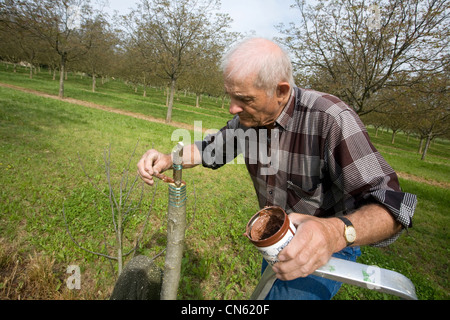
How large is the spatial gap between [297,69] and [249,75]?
892 cm

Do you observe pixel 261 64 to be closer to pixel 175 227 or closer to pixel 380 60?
pixel 175 227

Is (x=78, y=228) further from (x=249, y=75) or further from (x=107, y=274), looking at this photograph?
(x=249, y=75)

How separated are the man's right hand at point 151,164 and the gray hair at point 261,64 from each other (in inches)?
30.7

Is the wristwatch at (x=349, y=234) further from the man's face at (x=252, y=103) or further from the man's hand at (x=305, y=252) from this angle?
the man's face at (x=252, y=103)

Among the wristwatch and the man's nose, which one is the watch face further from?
the man's nose

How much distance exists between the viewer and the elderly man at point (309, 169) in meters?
1.11

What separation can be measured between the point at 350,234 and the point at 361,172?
1.26 feet

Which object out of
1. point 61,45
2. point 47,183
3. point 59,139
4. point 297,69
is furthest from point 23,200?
point 61,45

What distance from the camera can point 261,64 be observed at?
149 cm

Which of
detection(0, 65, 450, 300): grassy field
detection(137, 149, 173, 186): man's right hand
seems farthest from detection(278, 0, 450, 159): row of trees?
detection(137, 149, 173, 186): man's right hand

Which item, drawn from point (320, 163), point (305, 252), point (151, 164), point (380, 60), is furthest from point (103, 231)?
point (380, 60)

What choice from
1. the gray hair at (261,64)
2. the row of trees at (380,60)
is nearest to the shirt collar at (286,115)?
the gray hair at (261,64)

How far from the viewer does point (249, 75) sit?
4.94ft

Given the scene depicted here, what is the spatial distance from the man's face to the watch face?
0.88 meters
